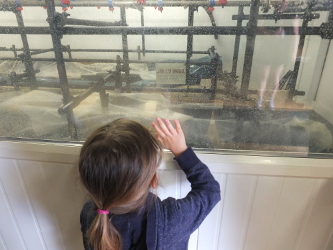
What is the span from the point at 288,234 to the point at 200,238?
1.02 ft

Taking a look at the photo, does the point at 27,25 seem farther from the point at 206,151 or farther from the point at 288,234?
the point at 288,234

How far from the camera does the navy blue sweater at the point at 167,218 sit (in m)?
0.57

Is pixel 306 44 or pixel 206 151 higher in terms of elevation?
pixel 306 44

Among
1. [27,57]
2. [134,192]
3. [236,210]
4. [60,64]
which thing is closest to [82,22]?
[60,64]

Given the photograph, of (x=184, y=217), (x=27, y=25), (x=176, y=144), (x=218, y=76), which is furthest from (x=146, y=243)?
(x=27, y=25)

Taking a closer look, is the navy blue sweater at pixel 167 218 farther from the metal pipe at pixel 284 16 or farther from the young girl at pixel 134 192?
the metal pipe at pixel 284 16

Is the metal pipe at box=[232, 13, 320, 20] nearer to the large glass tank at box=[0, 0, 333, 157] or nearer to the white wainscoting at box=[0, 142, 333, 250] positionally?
the large glass tank at box=[0, 0, 333, 157]

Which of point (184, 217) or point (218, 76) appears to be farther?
point (218, 76)

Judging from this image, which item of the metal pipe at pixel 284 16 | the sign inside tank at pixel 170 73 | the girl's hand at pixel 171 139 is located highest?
the metal pipe at pixel 284 16

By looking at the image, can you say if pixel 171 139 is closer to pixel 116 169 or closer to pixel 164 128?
pixel 164 128

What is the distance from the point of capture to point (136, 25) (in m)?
0.74

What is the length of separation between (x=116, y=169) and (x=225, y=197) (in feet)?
1.48

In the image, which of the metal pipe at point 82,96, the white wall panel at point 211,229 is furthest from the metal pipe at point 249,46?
the metal pipe at point 82,96

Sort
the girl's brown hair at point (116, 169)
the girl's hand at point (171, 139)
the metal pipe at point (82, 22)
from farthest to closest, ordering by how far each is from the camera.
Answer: the metal pipe at point (82, 22) < the girl's hand at point (171, 139) < the girl's brown hair at point (116, 169)
